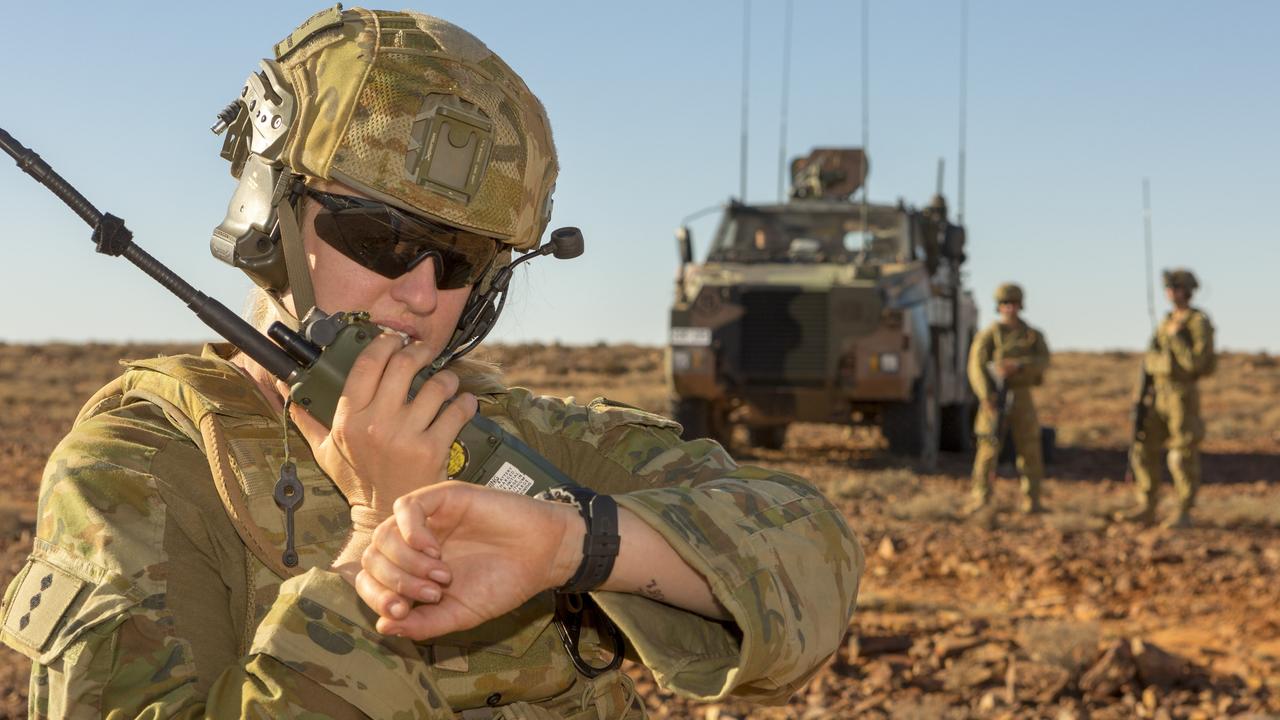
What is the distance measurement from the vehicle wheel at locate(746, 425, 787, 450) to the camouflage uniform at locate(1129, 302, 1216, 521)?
20.3ft

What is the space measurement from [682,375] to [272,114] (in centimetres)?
1121

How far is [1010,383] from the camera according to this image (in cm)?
1191

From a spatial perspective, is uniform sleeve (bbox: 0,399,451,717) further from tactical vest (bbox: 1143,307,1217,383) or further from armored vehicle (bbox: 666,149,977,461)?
armored vehicle (bbox: 666,149,977,461)

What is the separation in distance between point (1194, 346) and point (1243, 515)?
174 centimetres

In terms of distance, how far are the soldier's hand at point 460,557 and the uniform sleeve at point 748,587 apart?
155 millimetres

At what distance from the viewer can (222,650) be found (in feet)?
5.89

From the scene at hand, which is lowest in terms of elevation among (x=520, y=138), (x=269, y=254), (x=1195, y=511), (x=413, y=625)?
(x=1195, y=511)

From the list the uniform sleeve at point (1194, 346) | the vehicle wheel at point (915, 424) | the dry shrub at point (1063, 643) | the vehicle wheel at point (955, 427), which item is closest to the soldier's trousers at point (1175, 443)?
the uniform sleeve at point (1194, 346)

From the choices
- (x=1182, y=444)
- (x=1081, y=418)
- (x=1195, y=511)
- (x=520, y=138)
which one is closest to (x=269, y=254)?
(x=520, y=138)

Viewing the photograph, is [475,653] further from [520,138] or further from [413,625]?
[520,138]

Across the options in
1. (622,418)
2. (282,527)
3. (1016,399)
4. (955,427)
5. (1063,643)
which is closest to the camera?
(282,527)

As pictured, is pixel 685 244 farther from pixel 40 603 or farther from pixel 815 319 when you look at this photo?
pixel 40 603

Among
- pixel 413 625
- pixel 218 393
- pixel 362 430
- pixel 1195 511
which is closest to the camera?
pixel 413 625

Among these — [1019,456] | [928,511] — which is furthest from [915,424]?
[928,511]
